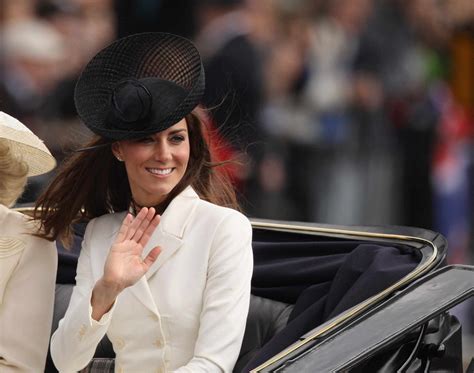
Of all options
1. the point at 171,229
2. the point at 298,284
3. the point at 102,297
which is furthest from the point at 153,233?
the point at 298,284

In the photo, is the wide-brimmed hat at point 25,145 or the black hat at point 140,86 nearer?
the black hat at point 140,86

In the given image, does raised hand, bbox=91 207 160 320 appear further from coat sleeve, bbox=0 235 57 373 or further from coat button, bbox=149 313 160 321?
coat sleeve, bbox=0 235 57 373

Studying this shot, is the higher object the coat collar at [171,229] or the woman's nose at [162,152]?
the woman's nose at [162,152]

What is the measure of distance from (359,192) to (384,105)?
1.61 ft

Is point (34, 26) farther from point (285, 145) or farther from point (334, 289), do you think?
point (334, 289)

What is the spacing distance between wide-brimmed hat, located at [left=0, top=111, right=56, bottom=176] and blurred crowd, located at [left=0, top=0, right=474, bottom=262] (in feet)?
10.6

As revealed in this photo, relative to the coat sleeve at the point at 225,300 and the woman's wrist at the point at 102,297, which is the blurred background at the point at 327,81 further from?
the woman's wrist at the point at 102,297

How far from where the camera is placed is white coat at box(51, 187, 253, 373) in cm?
348

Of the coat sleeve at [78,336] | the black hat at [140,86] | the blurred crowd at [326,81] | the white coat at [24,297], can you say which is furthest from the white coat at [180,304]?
the blurred crowd at [326,81]

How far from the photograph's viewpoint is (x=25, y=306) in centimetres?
371

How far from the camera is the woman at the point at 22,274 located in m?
3.70

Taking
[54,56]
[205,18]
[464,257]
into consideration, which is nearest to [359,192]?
[464,257]

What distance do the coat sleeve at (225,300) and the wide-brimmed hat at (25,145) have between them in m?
0.55

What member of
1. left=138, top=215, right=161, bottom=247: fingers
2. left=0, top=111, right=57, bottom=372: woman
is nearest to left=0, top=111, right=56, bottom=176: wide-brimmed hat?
left=0, top=111, right=57, bottom=372: woman
